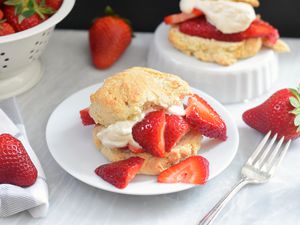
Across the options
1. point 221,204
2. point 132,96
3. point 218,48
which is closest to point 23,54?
point 132,96

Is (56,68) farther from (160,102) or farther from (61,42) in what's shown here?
(160,102)

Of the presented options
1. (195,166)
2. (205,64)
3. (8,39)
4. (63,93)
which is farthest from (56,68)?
(195,166)

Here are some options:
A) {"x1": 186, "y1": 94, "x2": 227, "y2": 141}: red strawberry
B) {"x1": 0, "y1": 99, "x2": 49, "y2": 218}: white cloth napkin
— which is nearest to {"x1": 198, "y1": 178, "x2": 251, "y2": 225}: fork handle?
{"x1": 186, "y1": 94, "x2": 227, "y2": 141}: red strawberry

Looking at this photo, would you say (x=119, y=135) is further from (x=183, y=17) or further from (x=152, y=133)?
(x=183, y=17)

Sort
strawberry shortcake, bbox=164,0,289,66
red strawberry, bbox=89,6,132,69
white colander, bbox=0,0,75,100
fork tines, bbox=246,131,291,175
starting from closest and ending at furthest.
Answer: fork tines, bbox=246,131,291,175 → white colander, bbox=0,0,75,100 → strawberry shortcake, bbox=164,0,289,66 → red strawberry, bbox=89,6,132,69

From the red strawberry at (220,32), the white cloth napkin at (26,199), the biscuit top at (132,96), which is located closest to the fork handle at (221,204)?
the biscuit top at (132,96)

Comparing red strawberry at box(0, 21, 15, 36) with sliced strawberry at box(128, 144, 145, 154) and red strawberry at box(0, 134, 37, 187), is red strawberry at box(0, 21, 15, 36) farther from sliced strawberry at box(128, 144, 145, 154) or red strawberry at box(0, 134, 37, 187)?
sliced strawberry at box(128, 144, 145, 154)

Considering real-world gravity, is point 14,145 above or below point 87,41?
above
